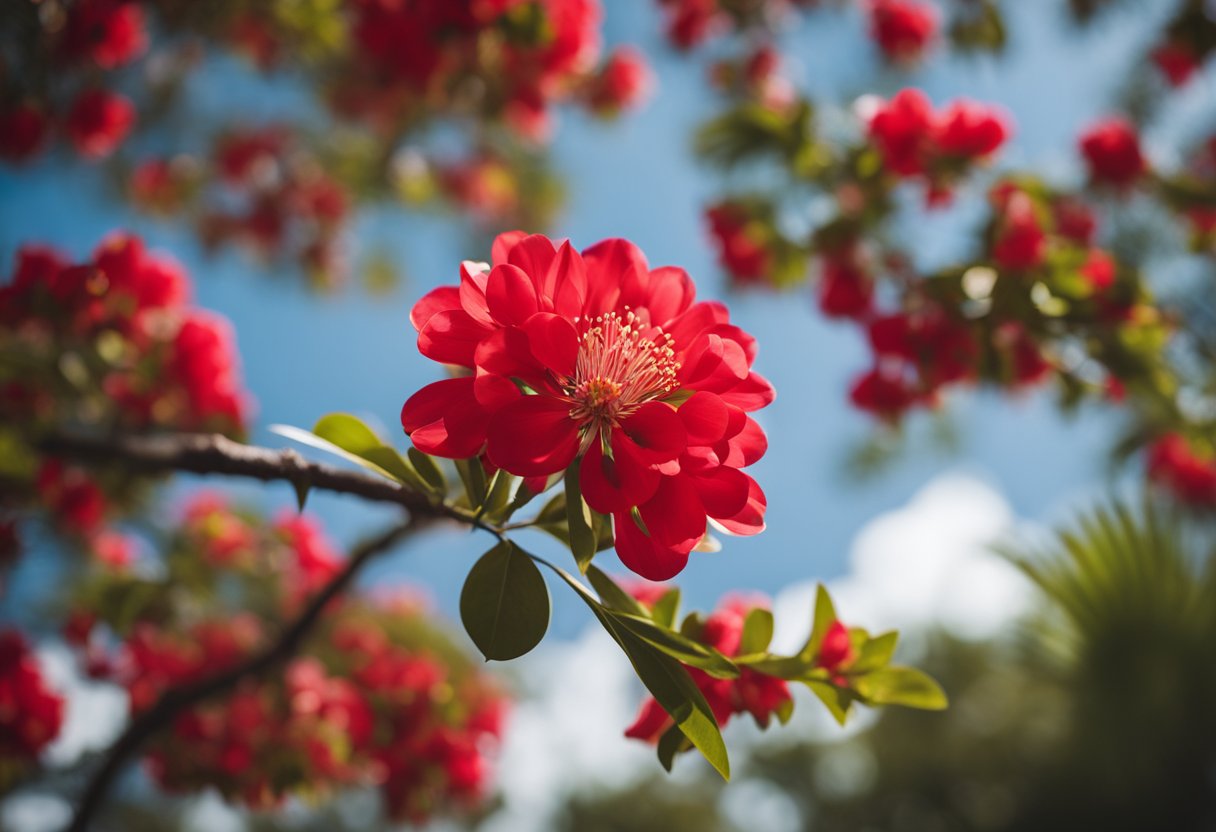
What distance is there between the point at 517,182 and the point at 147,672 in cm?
247

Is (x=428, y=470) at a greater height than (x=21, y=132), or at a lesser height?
lesser

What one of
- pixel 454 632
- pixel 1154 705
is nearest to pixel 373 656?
pixel 454 632

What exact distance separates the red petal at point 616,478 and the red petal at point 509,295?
0.37 ft

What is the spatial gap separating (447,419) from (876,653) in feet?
1.38

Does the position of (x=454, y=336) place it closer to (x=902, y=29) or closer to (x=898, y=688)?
(x=898, y=688)

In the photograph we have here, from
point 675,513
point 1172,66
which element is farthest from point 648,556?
point 1172,66

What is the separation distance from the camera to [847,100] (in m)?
2.48

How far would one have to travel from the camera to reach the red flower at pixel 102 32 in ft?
4.49

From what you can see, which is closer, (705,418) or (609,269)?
(705,418)

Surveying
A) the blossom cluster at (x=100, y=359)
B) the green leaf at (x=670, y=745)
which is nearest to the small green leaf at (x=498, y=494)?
the green leaf at (x=670, y=745)

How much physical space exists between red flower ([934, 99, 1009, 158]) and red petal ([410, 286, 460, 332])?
4.22 ft

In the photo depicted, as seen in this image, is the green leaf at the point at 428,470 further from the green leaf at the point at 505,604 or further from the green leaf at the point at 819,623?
the green leaf at the point at 819,623

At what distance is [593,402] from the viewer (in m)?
0.59

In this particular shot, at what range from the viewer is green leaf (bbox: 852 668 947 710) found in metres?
0.65
